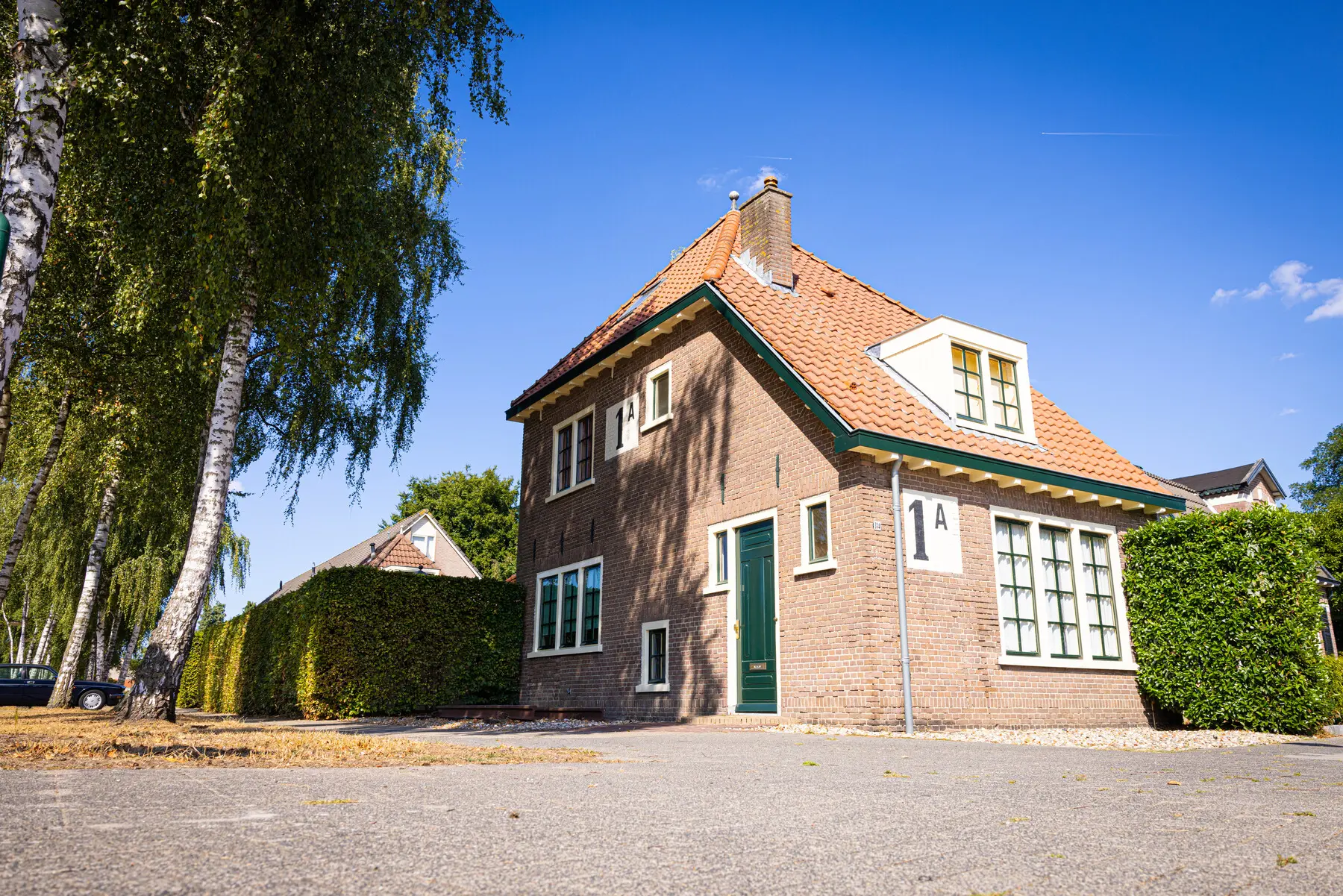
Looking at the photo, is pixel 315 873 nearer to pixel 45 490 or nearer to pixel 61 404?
pixel 61 404

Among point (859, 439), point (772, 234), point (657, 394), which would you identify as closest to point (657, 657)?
point (657, 394)

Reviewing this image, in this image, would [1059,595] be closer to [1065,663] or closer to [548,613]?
[1065,663]

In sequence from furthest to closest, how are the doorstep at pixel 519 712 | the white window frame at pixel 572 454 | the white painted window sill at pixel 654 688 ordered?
1. the white window frame at pixel 572 454
2. the doorstep at pixel 519 712
3. the white painted window sill at pixel 654 688

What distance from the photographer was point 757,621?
1216 cm

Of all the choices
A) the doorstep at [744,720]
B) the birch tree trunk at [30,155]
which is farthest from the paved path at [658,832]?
the doorstep at [744,720]

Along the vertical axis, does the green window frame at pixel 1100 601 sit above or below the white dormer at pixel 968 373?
below

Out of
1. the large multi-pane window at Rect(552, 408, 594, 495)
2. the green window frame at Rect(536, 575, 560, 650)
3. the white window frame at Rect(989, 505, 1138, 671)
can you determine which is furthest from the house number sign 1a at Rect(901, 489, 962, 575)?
the green window frame at Rect(536, 575, 560, 650)

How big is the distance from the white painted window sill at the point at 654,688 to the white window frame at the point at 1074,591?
503 cm

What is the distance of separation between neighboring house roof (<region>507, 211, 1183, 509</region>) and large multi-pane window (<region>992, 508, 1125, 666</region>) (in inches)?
32.6

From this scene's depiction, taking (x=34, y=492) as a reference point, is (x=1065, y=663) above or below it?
below

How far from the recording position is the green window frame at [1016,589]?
39.2 feet

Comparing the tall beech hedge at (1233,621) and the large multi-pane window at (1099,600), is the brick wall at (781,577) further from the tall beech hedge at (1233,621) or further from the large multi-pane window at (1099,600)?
the tall beech hedge at (1233,621)

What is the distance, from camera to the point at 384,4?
9773mm

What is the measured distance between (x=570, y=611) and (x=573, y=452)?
127 inches
